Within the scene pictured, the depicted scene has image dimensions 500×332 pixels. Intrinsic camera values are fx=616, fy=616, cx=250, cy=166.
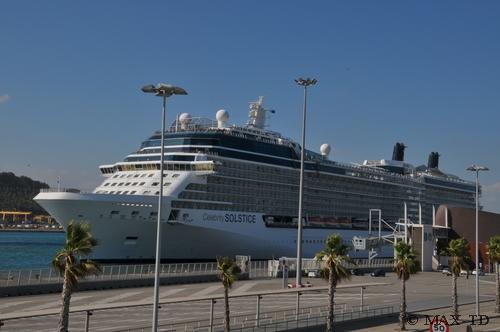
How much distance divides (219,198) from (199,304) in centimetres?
3705

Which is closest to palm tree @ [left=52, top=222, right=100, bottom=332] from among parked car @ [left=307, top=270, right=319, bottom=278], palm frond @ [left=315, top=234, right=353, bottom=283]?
palm frond @ [left=315, top=234, right=353, bottom=283]

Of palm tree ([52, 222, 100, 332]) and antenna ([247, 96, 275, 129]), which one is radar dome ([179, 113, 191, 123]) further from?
palm tree ([52, 222, 100, 332])

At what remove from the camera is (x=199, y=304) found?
39.7 metres

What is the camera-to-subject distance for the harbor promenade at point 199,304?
28.5 meters

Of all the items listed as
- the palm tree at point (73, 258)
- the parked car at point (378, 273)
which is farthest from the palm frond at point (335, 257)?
the parked car at point (378, 273)

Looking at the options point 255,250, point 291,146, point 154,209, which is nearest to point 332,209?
point 291,146

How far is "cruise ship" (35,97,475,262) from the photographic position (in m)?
Result: 67.8

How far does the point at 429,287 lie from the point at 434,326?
130 ft

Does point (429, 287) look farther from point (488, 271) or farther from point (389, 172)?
point (389, 172)

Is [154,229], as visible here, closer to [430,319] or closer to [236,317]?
[236,317]

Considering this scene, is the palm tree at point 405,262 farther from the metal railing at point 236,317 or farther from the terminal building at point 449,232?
the terminal building at point 449,232

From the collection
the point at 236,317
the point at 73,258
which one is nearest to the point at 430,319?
the point at 236,317

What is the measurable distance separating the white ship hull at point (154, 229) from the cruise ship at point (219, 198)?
0.11 meters

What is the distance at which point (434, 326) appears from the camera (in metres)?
22.6
